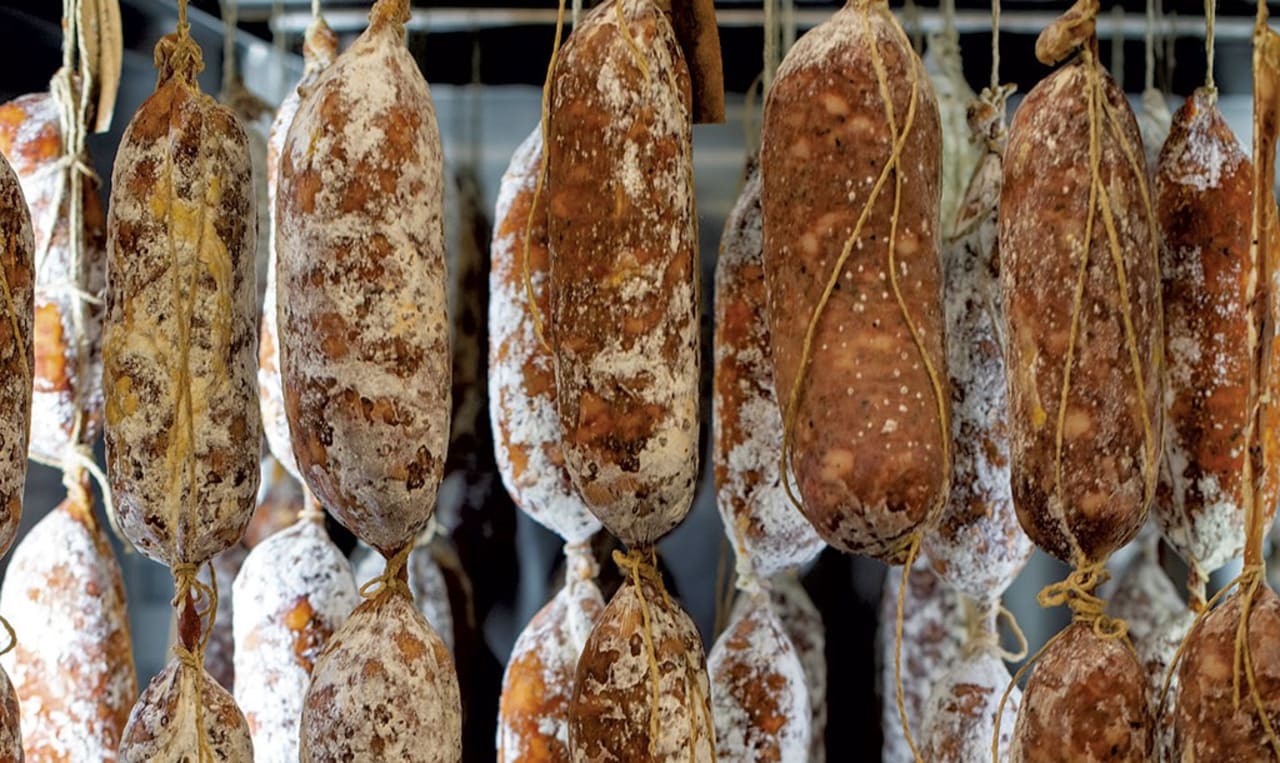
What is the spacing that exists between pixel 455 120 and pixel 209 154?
107 cm

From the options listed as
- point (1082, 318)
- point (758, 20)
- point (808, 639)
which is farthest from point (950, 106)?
point (808, 639)

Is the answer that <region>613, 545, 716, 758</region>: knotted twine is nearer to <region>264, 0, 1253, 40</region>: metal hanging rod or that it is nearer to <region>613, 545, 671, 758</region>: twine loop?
<region>613, 545, 671, 758</region>: twine loop

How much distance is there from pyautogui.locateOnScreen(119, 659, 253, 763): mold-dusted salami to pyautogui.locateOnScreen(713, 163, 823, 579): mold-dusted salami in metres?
0.77

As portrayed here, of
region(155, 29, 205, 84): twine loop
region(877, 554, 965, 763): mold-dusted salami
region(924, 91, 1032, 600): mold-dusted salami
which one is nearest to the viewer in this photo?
region(155, 29, 205, 84): twine loop

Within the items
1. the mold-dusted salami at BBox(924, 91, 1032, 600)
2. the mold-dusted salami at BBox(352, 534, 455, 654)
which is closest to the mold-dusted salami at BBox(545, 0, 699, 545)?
the mold-dusted salami at BBox(924, 91, 1032, 600)

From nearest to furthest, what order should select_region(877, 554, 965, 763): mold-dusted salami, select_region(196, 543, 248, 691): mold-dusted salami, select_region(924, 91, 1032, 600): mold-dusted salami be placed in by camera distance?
select_region(924, 91, 1032, 600): mold-dusted salami < select_region(877, 554, 965, 763): mold-dusted salami < select_region(196, 543, 248, 691): mold-dusted salami

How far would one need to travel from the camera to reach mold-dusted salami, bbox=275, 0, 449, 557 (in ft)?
4.63

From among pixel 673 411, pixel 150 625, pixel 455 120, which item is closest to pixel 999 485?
pixel 673 411

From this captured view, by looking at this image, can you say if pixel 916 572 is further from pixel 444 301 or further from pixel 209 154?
pixel 209 154

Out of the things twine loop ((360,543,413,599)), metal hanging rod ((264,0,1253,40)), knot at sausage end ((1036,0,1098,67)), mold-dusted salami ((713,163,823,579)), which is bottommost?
twine loop ((360,543,413,599))

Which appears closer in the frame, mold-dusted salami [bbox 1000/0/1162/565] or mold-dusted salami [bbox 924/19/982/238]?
mold-dusted salami [bbox 1000/0/1162/565]

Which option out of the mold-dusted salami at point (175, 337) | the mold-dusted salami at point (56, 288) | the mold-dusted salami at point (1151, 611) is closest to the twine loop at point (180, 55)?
the mold-dusted salami at point (175, 337)

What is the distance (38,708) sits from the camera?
1.87 meters

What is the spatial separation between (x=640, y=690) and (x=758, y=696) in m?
0.47
